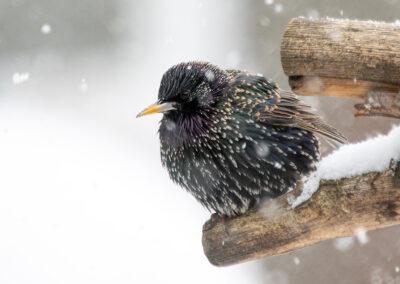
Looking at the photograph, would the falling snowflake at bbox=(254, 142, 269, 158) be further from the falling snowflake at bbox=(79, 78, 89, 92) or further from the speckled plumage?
the falling snowflake at bbox=(79, 78, 89, 92)

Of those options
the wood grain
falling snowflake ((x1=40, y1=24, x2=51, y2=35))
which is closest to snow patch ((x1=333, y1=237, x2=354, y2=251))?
the wood grain

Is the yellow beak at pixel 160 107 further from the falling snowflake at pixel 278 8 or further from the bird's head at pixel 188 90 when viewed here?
the falling snowflake at pixel 278 8

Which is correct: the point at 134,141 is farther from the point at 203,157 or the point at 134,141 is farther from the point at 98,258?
the point at 203,157

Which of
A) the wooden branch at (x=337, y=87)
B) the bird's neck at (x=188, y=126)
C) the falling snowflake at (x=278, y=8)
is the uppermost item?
the wooden branch at (x=337, y=87)

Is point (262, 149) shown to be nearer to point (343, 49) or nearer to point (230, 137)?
point (230, 137)

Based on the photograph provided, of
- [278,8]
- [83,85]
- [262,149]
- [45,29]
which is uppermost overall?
[45,29]

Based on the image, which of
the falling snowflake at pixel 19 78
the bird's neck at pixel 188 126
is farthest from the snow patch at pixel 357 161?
the falling snowflake at pixel 19 78

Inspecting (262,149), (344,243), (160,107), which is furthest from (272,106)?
(344,243)
